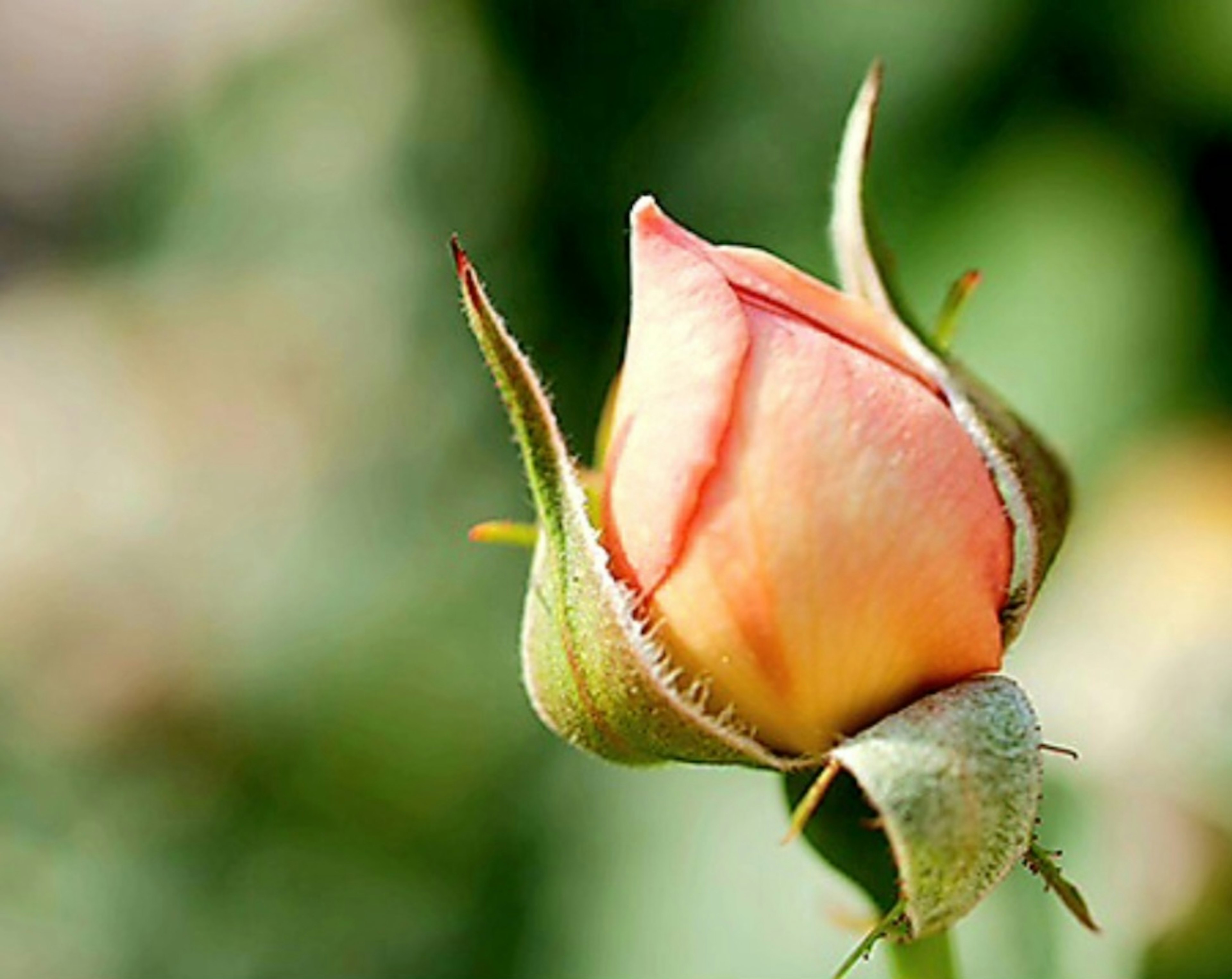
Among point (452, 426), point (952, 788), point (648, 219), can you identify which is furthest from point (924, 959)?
point (452, 426)

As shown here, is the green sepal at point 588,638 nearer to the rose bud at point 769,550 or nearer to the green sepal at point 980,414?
the rose bud at point 769,550

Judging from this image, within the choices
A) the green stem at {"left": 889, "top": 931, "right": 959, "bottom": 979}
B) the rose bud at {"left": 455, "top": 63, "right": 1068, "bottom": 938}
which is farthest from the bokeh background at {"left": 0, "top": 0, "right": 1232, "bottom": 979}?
the rose bud at {"left": 455, "top": 63, "right": 1068, "bottom": 938}

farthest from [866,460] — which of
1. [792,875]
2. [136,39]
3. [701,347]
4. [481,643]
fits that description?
[136,39]

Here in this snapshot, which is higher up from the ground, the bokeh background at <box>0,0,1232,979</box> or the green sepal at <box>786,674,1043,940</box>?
the green sepal at <box>786,674,1043,940</box>

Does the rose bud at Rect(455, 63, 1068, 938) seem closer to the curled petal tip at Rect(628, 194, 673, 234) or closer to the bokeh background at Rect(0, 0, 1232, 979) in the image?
the curled petal tip at Rect(628, 194, 673, 234)

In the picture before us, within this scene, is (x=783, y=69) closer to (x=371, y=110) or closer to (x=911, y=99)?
(x=911, y=99)
